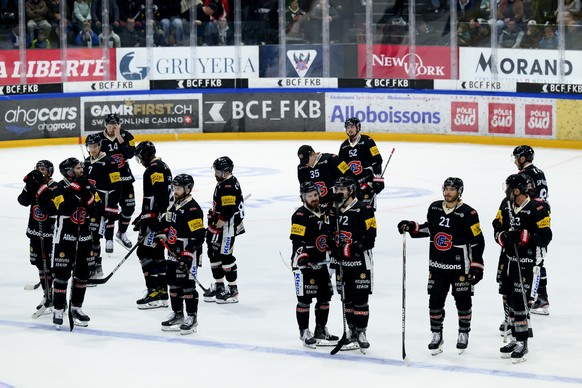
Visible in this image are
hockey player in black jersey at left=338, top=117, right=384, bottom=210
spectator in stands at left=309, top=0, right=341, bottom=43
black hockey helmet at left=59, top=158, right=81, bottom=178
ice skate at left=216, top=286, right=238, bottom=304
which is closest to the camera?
black hockey helmet at left=59, top=158, right=81, bottom=178

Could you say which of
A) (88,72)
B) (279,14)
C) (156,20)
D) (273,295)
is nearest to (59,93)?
(88,72)

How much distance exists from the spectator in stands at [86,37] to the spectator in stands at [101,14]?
172mm

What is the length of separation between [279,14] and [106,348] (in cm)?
1641

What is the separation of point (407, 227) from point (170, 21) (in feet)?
55.3

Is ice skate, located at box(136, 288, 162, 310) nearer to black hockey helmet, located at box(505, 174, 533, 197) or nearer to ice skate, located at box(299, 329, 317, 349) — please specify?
ice skate, located at box(299, 329, 317, 349)

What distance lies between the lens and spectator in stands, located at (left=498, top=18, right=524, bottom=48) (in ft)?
79.2

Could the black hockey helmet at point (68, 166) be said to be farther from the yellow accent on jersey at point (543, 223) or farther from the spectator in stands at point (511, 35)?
the spectator in stands at point (511, 35)

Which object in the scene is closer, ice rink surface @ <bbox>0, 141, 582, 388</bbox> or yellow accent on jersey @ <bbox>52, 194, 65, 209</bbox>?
ice rink surface @ <bbox>0, 141, 582, 388</bbox>

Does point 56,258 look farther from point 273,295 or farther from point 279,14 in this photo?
point 279,14

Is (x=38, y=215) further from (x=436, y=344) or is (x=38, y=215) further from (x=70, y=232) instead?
(x=436, y=344)

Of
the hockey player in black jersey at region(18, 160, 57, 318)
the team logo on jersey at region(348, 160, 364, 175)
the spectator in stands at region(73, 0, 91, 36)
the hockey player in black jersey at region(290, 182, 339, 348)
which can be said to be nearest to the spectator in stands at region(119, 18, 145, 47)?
the spectator in stands at region(73, 0, 91, 36)

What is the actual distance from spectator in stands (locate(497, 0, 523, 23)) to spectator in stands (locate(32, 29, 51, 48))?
9.23 m

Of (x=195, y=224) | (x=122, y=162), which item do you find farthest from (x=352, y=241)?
(x=122, y=162)

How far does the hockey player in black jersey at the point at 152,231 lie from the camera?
12.0 m
